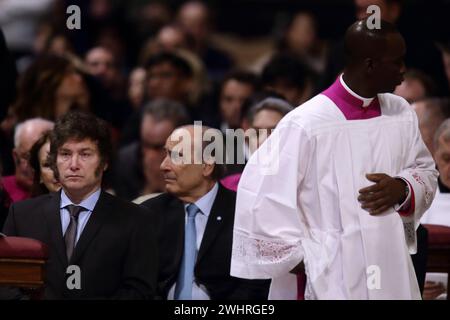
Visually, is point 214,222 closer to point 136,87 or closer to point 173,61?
point 173,61

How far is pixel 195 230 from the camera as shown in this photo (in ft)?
20.7

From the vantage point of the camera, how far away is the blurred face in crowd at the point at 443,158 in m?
6.75

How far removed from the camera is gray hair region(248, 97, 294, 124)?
697 cm

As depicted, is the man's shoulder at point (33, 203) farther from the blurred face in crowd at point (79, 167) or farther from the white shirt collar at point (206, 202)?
the white shirt collar at point (206, 202)

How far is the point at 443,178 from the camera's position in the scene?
22.7 feet

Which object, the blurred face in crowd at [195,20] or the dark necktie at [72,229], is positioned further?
the blurred face in crowd at [195,20]

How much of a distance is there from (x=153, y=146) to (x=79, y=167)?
214cm

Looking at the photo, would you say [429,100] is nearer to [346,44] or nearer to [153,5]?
[346,44]

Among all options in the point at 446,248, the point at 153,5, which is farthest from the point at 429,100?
the point at 153,5

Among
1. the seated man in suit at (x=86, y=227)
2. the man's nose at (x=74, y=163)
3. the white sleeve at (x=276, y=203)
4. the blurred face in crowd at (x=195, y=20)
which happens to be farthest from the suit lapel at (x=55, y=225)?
the blurred face in crowd at (x=195, y=20)

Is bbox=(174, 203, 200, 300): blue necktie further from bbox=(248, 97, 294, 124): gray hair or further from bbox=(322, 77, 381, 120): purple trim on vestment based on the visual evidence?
bbox=(322, 77, 381, 120): purple trim on vestment

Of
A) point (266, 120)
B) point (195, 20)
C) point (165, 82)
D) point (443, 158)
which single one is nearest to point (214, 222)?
point (266, 120)

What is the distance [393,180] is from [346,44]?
1.99 feet

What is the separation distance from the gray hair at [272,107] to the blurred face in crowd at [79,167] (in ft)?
4.06
